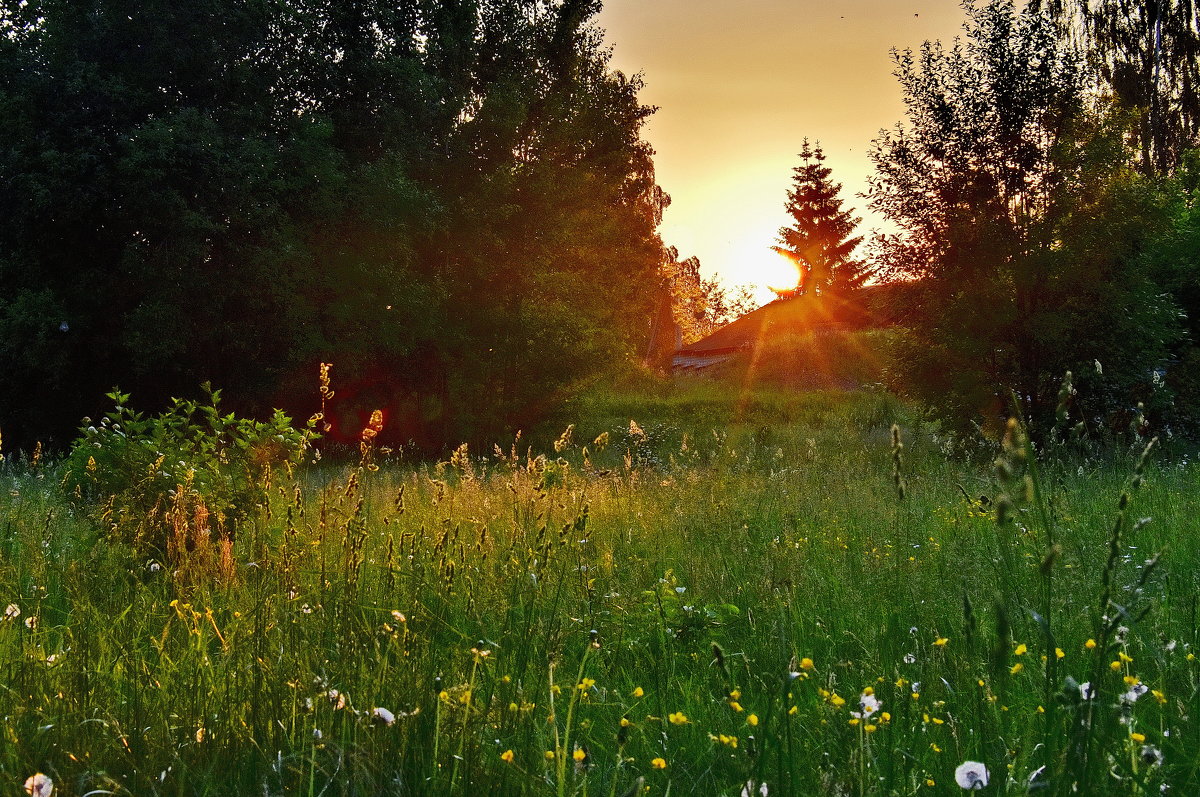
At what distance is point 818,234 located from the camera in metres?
52.7

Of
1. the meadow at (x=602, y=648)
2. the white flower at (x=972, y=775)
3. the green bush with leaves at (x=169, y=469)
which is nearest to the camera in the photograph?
the white flower at (x=972, y=775)

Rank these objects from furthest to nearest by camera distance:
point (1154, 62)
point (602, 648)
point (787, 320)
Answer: point (787, 320) → point (1154, 62) → point (602, 648)

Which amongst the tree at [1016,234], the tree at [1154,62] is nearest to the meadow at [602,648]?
the tree at [1016,234]

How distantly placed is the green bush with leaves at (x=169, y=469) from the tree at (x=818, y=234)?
4966cm

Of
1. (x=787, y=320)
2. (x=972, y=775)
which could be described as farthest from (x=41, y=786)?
(x=787, y=320)

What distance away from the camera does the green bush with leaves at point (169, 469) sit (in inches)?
188

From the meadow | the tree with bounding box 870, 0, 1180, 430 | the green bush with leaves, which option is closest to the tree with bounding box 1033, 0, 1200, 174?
the tree with bounding box 870, 0, 1180, 430

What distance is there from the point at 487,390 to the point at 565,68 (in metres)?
9.90

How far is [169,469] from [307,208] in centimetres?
1408

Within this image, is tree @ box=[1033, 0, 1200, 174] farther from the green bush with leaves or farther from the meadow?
the green bush with leaves

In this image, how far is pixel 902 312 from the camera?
1451cm

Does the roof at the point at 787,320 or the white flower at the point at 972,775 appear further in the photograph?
the roof at the point at 787,320

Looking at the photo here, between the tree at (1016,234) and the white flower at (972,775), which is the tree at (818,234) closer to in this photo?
the tree at (1016,234)

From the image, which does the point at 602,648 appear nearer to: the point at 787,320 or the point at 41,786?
the point at 41,786
